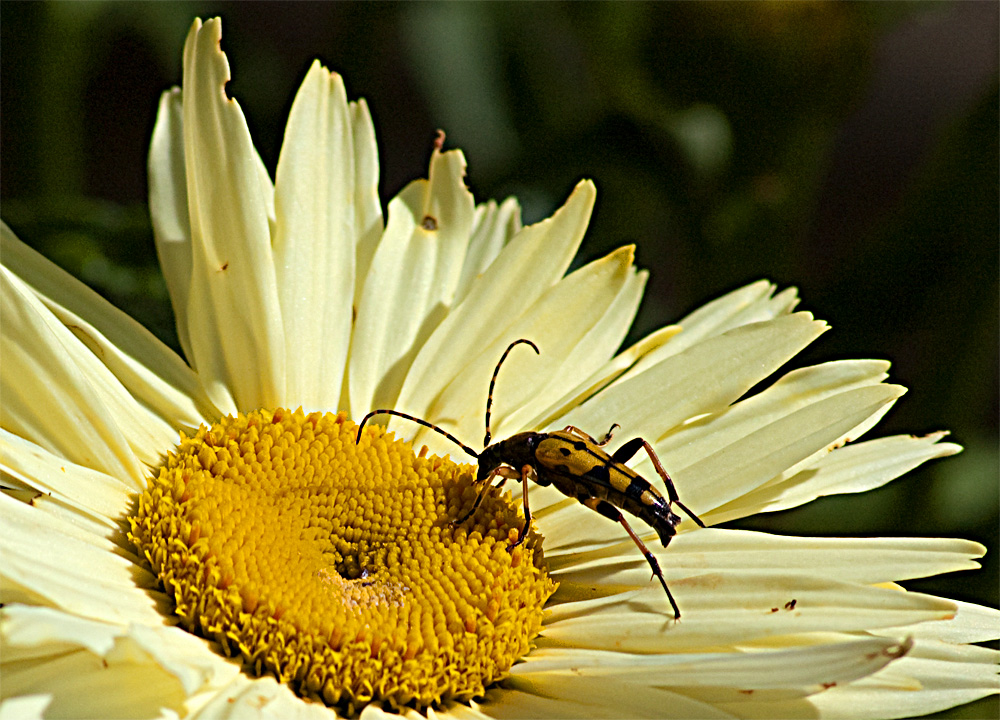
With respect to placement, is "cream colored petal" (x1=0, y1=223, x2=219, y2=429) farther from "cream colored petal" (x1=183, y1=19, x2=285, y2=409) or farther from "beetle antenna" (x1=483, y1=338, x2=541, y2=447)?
"beetle antenna" (x1=483, y1=338, x2=541, y2=447)

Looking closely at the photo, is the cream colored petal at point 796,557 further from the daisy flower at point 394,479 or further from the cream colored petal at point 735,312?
the cream colored petal at point 735,312

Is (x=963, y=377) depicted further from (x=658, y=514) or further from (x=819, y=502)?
(x=658, y=514)

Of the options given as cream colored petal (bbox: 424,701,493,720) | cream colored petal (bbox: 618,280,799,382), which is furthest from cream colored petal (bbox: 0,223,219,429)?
cream colored petal (bbox: 618,280,799,382)

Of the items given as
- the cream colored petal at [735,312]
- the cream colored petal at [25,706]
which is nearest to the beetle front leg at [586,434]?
the cream colored petal at [735,312]

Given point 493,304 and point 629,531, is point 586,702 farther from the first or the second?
point 493,304

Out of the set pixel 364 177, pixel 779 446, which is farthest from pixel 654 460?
pixel 364 177
